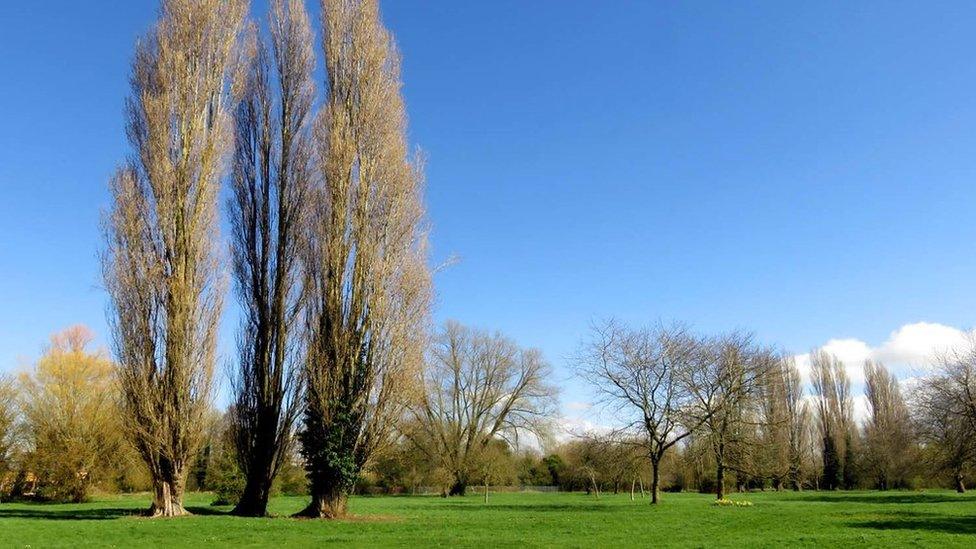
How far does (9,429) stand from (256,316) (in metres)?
25.8

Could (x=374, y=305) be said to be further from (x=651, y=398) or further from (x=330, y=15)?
(x=651, y=398)

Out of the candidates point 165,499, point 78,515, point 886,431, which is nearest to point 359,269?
point 165,499

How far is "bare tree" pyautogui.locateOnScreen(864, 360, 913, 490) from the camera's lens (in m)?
44.5

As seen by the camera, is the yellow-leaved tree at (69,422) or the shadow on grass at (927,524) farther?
the yellow-leaved tree at (69,422)

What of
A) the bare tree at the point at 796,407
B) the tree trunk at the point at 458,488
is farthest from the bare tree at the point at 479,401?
the bare tree at the point at 796,407

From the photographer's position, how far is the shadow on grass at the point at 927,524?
15292 millimetres

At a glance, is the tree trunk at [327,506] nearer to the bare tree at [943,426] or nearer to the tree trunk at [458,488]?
the tree trunk at [458,488]

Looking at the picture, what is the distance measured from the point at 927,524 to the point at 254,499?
63.7 ft

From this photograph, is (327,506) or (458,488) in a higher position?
(327,506)

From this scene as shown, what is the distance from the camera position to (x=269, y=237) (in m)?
22.3

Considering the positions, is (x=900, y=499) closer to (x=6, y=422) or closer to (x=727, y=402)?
(x=727, y=402)

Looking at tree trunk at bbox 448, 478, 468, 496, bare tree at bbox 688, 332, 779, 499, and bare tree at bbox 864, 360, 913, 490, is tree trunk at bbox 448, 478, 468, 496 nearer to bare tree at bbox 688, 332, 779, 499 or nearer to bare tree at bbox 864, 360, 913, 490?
bare tree at bbox 688, 332, 779, 499

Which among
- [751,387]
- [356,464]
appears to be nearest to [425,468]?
[751,387]

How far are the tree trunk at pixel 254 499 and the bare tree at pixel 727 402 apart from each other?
17.4 meters
